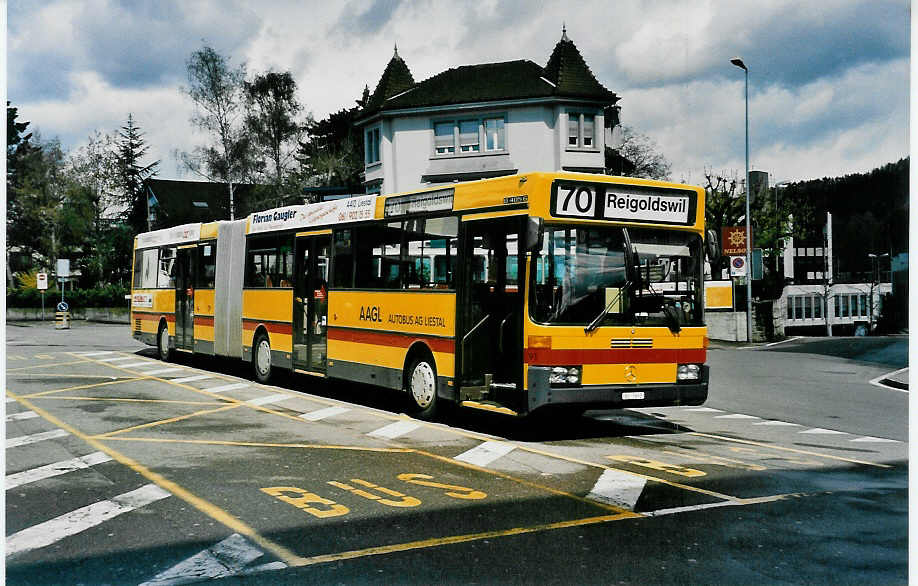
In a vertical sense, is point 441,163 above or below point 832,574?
above

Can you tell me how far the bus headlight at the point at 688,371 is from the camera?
1199 cm

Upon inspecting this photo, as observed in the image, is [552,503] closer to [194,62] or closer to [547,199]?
[547,199]

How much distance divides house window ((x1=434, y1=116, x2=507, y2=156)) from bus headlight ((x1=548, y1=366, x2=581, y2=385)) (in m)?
39.3

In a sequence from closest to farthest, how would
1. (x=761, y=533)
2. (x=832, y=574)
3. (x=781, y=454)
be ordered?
(x=832, y=574) → (x=761, y=533) → (x=781, y=454)

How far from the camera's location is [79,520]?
7.18 meters

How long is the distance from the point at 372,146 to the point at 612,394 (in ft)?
145

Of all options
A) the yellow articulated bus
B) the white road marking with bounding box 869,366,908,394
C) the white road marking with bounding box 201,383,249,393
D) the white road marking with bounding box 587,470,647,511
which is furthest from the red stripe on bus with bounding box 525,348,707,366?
the white road marking with bounding box 869,366,908,394

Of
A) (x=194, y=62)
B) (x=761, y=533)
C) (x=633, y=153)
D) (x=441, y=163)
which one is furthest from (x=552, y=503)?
(x=633, y=153)

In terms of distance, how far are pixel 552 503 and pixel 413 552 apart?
1.90m

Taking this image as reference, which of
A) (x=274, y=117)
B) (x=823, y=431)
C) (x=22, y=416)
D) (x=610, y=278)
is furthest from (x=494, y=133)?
(x=610, y=278)

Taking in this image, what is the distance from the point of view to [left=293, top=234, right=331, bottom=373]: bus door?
54.9 feet

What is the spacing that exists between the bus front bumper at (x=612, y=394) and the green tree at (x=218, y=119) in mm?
46482

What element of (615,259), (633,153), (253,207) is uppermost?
(633,153)

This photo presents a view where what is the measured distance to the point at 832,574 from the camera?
5801 mm
